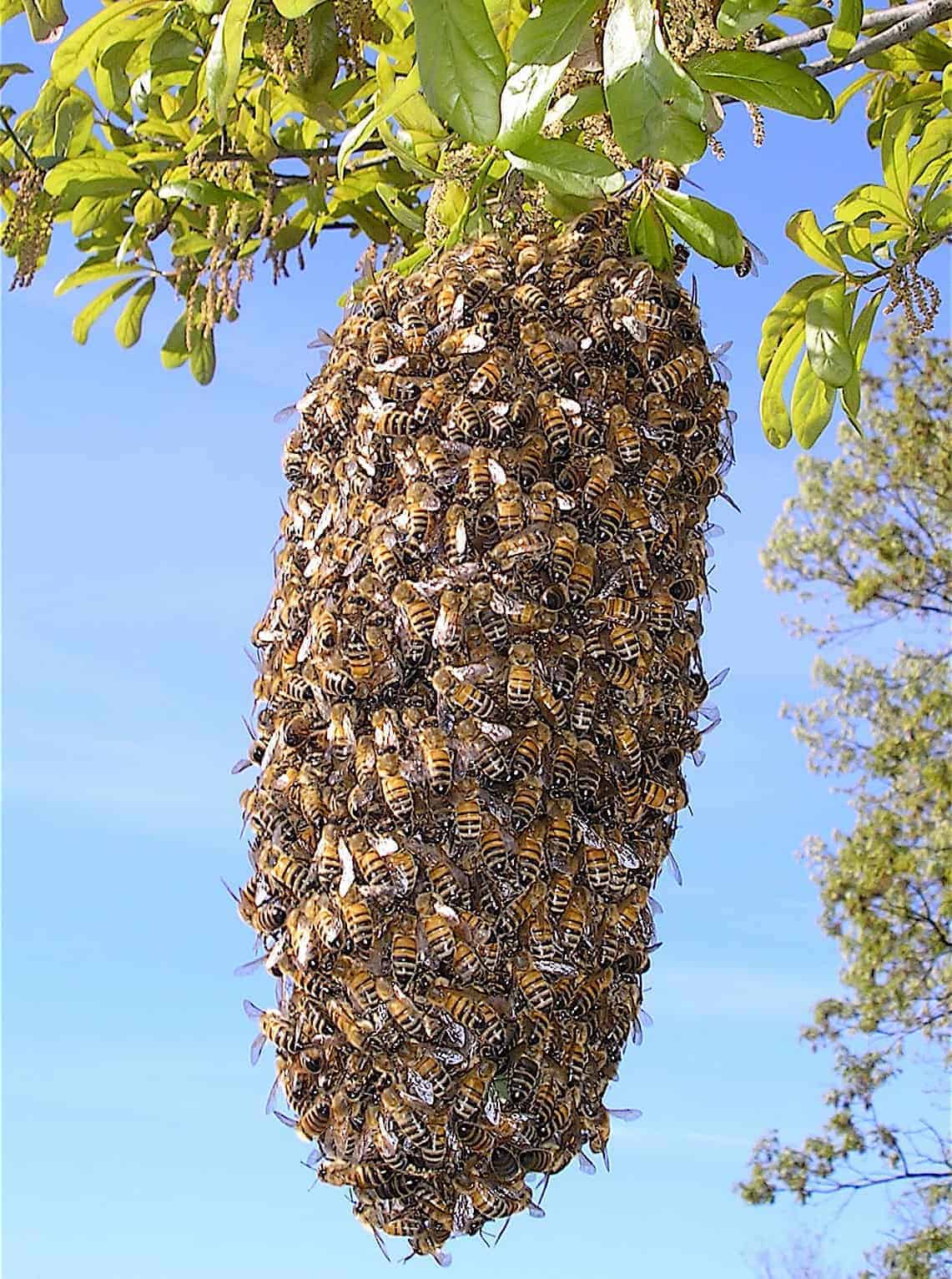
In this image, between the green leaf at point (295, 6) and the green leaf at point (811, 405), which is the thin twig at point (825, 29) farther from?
the green leaf at point (295, 6)

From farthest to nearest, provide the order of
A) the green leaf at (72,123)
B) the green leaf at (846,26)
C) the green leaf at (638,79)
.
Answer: the green leaf at (72,123)
the green leaf at (846,26)
the green leaf at (638,79)

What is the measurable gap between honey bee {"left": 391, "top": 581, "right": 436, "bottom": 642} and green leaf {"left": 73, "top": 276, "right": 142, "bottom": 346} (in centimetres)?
133

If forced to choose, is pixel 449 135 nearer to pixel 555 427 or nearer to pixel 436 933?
pixel 555 427

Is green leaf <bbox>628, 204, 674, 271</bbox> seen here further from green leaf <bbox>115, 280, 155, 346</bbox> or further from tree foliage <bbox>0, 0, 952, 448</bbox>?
green leaf <bbox>115, 280, 155, 346</bbox>

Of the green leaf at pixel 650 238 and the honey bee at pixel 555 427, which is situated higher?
the green leaf at pixel 650 238

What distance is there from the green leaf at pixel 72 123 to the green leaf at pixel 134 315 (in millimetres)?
430

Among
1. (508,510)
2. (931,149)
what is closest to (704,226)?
(508,510)

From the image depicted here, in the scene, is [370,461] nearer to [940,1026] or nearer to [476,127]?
[476,127]

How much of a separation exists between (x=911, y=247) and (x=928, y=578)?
7238 mm

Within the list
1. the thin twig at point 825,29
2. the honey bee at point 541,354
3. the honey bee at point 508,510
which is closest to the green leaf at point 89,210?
the thin twig at point 825,29

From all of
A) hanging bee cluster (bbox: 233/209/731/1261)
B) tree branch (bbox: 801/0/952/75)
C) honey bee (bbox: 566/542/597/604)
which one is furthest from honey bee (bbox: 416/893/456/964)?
tree branch (bbox: 801/0/952/75)

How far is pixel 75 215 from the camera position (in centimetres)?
198

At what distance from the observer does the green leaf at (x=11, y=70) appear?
1946mm

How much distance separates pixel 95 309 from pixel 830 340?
124 centimetres
